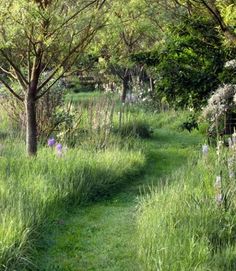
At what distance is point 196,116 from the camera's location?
433 inches

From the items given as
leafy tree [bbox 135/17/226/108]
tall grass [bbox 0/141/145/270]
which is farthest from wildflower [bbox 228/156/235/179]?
leafy tree [bbox 135/17/226/108]

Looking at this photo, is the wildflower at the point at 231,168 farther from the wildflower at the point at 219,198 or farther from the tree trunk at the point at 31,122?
the tree trunk at the point at 31,122

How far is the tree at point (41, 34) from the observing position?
22.0 ft

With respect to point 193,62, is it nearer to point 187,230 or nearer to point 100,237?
point 100,237

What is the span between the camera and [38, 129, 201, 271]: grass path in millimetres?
4910

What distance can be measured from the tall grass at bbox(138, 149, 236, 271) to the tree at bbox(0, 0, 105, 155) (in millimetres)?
2387

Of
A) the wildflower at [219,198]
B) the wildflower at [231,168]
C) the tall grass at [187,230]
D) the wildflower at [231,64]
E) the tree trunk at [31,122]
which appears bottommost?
the tall grass at [187,230]

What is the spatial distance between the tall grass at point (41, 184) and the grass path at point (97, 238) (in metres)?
0.16

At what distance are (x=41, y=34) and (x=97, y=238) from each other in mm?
2710

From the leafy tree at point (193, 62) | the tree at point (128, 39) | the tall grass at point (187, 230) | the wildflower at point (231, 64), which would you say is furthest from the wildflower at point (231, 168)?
the tree at point (128, 39)

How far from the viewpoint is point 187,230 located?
4934mm

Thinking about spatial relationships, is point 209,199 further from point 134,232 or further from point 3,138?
point 3,138

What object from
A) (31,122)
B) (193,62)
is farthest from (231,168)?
(193,62)

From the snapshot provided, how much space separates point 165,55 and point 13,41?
11.9ft
